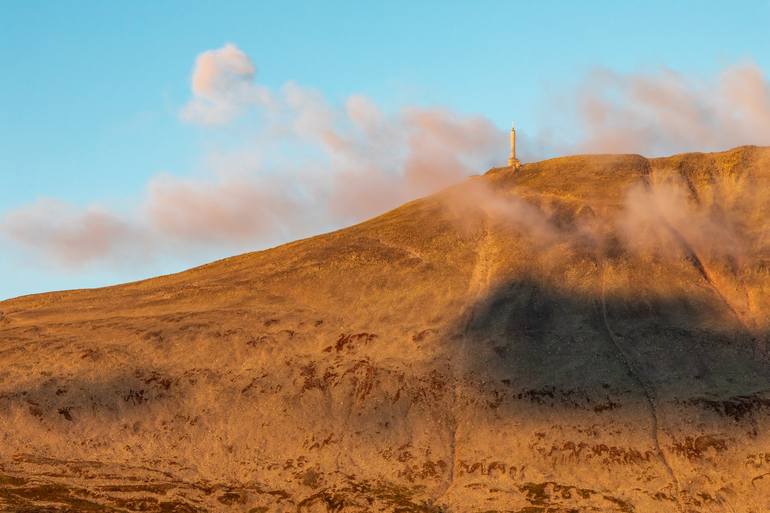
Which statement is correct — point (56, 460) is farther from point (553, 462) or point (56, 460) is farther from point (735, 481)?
point (735, 481)

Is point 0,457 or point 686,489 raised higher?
point 0,457

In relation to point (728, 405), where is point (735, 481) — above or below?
below

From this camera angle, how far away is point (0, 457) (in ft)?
655

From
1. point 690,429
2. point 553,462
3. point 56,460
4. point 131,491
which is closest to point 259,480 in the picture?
point 131,491

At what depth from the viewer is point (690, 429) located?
Result: 195m

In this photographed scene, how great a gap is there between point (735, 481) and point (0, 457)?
145 meters

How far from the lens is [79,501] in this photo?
601 feet

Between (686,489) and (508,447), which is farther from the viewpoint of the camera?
(508,447)

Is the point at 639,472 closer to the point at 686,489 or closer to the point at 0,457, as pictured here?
the point at 686,489

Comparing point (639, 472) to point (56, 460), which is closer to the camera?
point (639, 472)

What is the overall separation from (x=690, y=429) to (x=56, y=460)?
422 feet

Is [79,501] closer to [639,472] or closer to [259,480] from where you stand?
[259,480]

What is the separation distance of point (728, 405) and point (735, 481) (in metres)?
19.9

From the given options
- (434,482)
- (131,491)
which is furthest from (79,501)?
(434,482)
